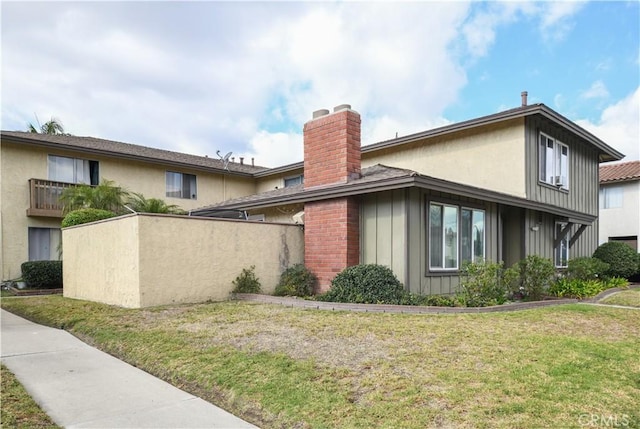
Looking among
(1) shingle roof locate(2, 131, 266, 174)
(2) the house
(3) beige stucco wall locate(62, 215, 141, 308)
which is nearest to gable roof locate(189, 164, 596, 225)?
(2) the house

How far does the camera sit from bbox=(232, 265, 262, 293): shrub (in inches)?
421

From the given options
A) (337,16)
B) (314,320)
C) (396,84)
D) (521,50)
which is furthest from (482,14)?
(314,320)

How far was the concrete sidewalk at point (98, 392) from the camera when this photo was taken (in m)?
3.89

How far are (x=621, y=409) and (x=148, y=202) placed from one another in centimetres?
1825

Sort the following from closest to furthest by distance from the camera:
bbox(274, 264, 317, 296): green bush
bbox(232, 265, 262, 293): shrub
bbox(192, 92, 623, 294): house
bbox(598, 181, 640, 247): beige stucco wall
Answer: bbox(192, 92, 623, 294): house
bbox(232, 265, 262, 293): shrub
bbox(274, 264, 317, 296): green bush
bbox(598, 181, 640, 247): beige stucco wall

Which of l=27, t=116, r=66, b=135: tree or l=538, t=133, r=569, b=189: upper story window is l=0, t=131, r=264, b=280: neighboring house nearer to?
l=27, t=116, r=66, b=135: tree

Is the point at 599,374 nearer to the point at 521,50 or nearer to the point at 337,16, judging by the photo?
the point at 337,16

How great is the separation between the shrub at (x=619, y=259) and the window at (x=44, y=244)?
2105 cm

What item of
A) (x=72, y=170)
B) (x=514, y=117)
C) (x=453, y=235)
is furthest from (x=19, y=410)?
(x=72, y=170)

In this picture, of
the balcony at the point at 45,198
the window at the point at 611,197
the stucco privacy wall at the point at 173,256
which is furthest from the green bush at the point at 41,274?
the window at the point at 611,197

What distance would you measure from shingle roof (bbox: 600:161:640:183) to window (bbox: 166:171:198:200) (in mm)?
21683

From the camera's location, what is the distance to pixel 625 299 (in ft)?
36.8

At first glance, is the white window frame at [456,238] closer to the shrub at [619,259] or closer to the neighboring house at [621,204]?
the shrub at [619,259]

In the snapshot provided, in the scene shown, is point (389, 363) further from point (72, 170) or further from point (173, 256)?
point (72, 170)
